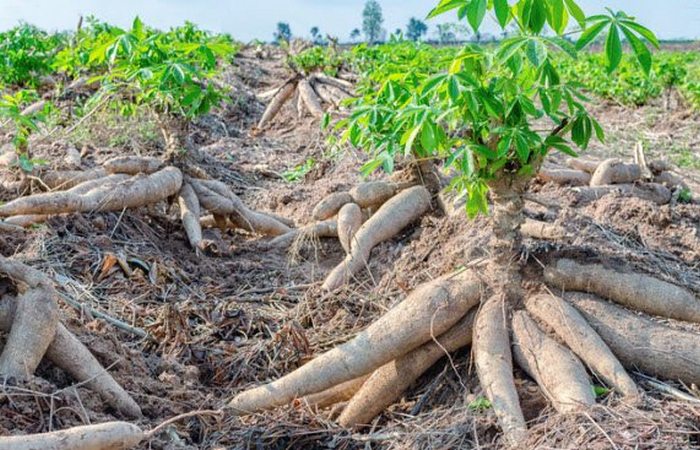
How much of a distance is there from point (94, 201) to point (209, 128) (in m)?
4.63

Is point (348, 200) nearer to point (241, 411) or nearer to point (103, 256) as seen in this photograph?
point (103, 256)

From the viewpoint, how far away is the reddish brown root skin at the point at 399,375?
Result: 321 cm

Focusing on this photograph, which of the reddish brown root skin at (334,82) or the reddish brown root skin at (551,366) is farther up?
the reddish brown root skin at (334,82)

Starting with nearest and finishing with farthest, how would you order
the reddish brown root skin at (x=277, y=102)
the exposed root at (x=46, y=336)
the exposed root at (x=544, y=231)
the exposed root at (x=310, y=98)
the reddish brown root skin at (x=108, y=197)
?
the exposed root at (x=46, y=336)
the exposed root at (x=544, y=231)
the reddish brown root skin at (x=108, y=197)
the exposed root at (x=310, y=98)
the reddish brown root skin at (x=277, y=102)

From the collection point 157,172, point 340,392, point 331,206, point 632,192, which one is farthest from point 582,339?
point 157,172

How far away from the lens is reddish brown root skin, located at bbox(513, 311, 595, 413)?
269 centimetres

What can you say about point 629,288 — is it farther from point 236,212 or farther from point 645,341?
point 236,212

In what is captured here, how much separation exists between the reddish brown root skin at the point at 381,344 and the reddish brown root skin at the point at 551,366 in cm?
25

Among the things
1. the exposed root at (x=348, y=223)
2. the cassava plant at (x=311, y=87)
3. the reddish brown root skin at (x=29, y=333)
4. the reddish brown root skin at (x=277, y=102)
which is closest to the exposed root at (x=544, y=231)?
the exposed root at (x=348, y=223)

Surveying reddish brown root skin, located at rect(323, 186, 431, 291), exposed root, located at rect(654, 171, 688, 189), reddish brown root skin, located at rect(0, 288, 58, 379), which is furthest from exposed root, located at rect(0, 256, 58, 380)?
exposed root, located at rect(654, 171, 688, 189)

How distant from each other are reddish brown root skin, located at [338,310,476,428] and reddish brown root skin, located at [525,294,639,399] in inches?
11.2

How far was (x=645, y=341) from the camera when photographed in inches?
114

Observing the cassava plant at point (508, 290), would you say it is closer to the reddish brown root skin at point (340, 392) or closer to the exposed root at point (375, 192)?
the reddish brown root skin at point (340, 392)

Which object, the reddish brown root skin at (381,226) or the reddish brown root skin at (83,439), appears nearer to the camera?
the reddish brown root skin at (83,439)
